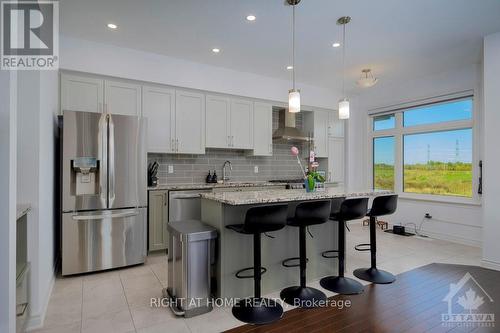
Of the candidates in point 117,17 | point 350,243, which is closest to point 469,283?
point 350,243

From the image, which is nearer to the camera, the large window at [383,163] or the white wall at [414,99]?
the white wall at [414,99]

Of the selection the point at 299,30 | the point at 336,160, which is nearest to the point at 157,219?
the point at 299,30

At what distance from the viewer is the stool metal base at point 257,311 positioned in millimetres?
2232

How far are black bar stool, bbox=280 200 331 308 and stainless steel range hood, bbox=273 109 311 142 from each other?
116 inches

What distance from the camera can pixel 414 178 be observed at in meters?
5.42

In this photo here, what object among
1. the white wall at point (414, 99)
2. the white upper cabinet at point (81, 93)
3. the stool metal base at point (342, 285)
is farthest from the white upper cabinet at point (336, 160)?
the white upper cabinet at point (81, 93)

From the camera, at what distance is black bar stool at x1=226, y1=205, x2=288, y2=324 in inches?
86.1

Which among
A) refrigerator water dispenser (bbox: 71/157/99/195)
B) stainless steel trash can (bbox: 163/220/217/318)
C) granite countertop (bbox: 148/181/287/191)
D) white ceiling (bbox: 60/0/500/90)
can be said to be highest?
white ceiling (bbox: 60/0/500/90)

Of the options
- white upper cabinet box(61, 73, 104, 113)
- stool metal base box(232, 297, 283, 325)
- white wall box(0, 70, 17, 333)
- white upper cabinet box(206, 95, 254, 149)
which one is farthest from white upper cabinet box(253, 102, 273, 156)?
white wall box(0, 70, 17, 333)

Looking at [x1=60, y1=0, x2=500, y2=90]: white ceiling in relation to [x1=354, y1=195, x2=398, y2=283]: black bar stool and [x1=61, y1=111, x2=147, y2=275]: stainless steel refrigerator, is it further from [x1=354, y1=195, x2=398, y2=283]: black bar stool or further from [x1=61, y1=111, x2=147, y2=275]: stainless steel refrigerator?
[x1=354, y1=195, x2=398, y2=283]: black bar stool

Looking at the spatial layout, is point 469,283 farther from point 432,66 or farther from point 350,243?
point 432,66

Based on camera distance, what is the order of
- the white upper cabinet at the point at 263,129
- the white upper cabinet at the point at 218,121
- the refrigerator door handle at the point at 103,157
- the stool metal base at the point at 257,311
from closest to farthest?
1. the stool metal base at the point at 257,311
2. the refrigerator door handle at the point at 103,157
3. the white upper cabinet at the point at 218,121
4. the white upper cabinet at the point at 263,129

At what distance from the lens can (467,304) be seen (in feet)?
8.32

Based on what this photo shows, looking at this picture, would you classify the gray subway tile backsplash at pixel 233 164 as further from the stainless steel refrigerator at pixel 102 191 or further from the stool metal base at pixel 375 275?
the stool metal base at pixel 375 275
